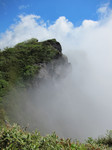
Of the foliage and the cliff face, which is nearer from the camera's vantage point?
the cliff face

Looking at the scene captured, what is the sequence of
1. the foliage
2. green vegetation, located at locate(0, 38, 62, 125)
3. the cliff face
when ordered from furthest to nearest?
1. the foliage
2. green vegetation, located at locate(0, 38, 62, 125)
3. the cliff face

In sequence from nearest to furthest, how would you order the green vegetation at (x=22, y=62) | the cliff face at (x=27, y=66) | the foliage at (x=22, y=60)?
the cliff face at (x=27, y=66) → the green vegetation at (x=22, y=62) → the foliage at (x=22, y=60)

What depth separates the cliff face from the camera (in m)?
13.3

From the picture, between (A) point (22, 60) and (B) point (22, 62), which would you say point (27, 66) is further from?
(A) point (22, 60)

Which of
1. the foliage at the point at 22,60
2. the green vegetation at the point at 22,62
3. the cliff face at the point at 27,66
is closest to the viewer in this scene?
the cliff face at the point at 27,66

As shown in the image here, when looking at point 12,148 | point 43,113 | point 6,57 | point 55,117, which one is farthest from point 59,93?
point 12,148

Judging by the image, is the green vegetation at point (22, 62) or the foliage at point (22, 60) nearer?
the green vegetation at point (22, 62)

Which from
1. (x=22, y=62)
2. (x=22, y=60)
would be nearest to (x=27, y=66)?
(x=22, y=62)

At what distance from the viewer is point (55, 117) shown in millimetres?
18719

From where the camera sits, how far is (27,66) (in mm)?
17266

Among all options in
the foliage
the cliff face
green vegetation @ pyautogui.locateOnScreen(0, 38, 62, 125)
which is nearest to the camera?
the cliff face

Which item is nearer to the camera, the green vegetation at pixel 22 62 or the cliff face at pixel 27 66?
the cliff face at pixel 27 66

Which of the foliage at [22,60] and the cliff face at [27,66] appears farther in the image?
the foliage at [22,60]

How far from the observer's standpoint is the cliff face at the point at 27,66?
13.3 metres
